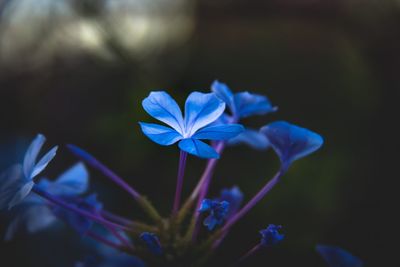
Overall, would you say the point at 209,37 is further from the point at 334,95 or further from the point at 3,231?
the point at 3,231

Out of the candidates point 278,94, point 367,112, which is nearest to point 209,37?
point 278,94

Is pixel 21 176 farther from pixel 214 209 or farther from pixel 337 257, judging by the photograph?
pixel 337 257

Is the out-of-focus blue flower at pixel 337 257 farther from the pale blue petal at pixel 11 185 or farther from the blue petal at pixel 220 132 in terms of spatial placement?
the pale blue petal at pixel 11 185

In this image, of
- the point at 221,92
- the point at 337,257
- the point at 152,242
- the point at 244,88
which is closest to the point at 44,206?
the point at 152,242

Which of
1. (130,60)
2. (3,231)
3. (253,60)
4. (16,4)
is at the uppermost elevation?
(16,4)

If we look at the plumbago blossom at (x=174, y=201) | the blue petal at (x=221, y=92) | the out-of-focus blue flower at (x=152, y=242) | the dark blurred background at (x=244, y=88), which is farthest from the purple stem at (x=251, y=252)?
the dark blurred background at (x=244, y=88)

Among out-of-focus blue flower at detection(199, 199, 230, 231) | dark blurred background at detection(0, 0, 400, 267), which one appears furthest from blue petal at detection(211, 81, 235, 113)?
dark blurred background at detection(0, 0, 400, 267)
